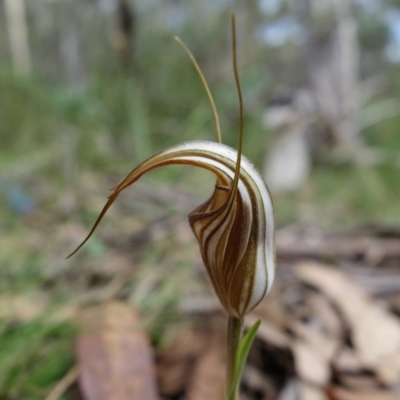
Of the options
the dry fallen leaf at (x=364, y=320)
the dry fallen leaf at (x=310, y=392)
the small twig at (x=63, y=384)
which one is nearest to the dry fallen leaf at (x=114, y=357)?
the small twig at (x=63, y=384)

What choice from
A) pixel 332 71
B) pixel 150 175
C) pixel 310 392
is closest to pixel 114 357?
pixel 310 392

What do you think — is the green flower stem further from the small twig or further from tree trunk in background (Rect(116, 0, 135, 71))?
tree trunk in background (Rect(116, 0, 135, 71))

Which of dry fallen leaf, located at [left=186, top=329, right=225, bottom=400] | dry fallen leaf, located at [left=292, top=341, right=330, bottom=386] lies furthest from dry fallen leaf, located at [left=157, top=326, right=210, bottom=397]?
dry fallen leaf, located at [left=292, top=341, right=330, bottom=386]

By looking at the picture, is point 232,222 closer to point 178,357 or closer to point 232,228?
point 232,228

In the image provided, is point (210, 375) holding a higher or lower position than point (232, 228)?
lower

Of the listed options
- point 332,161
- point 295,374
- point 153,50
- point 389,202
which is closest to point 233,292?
point 295,374

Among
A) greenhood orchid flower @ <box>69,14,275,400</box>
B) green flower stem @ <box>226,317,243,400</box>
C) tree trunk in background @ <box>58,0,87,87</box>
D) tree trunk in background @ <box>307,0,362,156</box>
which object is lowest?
tree trunk in background @ <box>58,0,87,87</box>
